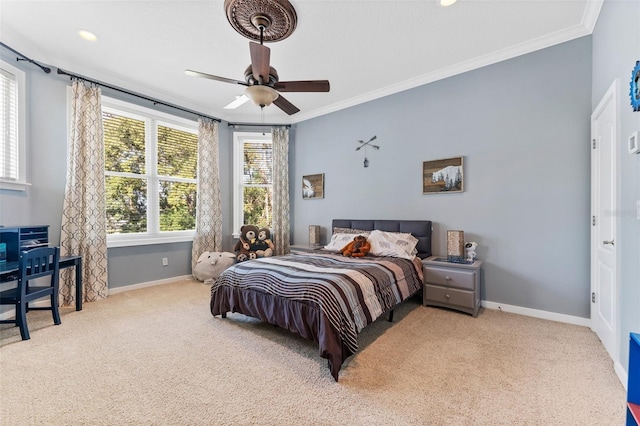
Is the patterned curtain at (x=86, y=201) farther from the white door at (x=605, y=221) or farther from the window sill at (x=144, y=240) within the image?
the white door at (x=605, y=221)

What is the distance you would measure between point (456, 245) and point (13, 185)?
5.02m

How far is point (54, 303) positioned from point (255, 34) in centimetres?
332

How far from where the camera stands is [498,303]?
10.7 ft

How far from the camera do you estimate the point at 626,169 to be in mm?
1844

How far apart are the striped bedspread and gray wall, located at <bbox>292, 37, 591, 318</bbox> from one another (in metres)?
1.02

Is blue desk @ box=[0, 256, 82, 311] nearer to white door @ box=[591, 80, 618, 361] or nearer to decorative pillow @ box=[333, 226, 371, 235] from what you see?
decorative pillow @ box=[333, 226, 371, 235]

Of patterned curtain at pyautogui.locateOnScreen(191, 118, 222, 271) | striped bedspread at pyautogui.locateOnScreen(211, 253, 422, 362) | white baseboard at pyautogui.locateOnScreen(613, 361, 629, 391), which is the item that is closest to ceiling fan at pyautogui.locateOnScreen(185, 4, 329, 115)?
striped bedspread at pyautogui.locateOnScreen(211, 253, 422, 362)

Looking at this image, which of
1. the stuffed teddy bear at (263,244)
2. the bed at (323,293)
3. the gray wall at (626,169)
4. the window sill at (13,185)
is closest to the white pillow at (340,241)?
the bed at (323,293)

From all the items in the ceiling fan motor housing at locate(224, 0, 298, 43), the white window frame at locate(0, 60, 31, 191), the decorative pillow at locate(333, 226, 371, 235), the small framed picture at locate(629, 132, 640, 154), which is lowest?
the decorative pillow at locate(333, 226, 371, 235)

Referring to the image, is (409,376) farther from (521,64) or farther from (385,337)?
(521,64)

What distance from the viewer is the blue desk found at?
8.16ft

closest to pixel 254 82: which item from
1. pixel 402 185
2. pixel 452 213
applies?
pixel 402 185

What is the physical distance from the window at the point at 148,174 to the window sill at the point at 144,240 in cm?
1

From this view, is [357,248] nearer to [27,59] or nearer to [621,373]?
[621,373]
